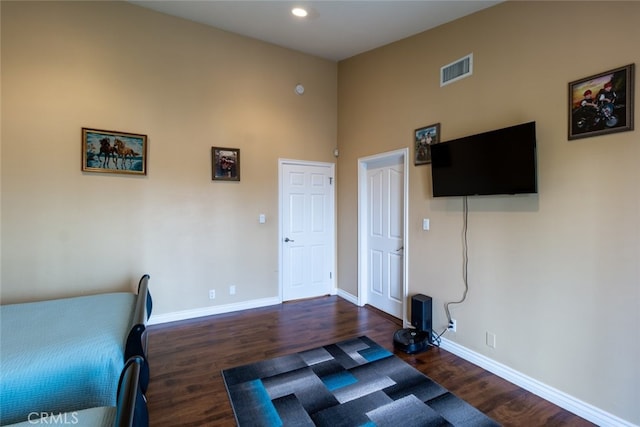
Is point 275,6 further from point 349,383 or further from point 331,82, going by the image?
point 349,383

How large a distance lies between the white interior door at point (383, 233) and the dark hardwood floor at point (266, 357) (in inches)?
11.0

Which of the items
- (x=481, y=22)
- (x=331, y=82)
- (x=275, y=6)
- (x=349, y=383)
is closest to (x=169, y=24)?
(x=275, y=6)

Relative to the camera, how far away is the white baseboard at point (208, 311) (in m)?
3.64

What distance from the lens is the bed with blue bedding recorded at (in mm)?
1428

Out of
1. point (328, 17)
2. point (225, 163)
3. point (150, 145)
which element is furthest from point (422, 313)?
point (150, 145)

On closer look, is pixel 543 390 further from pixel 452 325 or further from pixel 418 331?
pixel 418 331

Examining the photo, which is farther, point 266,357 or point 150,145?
point 150,145

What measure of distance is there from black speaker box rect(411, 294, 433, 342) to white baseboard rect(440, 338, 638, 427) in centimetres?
27

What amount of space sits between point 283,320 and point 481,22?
3882mm

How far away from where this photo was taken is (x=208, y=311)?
390 cm

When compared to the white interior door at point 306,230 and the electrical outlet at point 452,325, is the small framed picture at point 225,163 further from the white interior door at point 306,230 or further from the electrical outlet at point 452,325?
the electrical outlet at point 452,325

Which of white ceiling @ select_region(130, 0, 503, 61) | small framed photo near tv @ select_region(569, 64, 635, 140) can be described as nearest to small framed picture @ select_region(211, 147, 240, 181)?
white ceiling @ select_region(130, 0, 503, 61)

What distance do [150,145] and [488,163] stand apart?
11.9 feet

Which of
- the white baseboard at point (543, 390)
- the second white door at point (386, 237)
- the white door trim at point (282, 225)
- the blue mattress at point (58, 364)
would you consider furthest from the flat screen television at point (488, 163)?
the blue mattress at point (58, 364)
